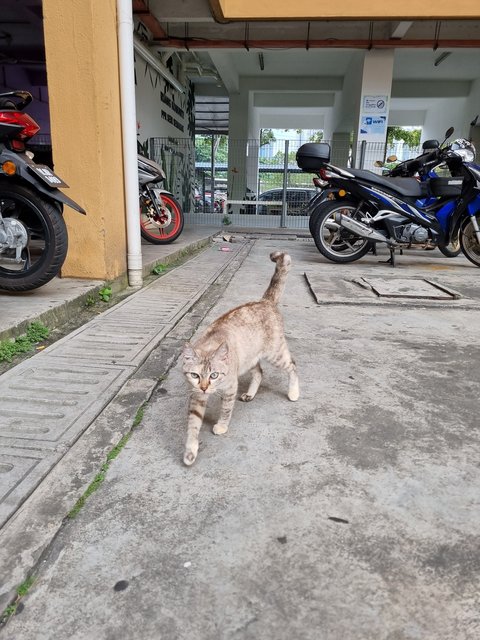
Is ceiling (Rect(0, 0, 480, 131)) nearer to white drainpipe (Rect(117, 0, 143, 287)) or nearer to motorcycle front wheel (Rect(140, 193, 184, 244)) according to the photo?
motorcycle front wheel (Rect(140, 193, 184, 244))

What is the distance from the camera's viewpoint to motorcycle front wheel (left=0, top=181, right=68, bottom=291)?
342 centimetres

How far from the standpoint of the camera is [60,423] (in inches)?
79.0

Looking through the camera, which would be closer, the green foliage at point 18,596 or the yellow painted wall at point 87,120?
the green foliage at point 18,596

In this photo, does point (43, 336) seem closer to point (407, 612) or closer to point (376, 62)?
point (407, 612)

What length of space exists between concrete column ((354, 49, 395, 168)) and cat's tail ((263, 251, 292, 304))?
9215 mm

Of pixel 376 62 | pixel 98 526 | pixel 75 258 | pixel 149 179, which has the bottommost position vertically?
pixel 98 526

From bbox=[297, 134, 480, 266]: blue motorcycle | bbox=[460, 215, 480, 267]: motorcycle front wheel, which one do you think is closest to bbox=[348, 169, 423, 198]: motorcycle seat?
bbox=[297, 134, 480, 266]: blue motorcycle

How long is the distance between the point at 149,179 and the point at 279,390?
182 inches

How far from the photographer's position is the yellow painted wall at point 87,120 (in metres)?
3.85

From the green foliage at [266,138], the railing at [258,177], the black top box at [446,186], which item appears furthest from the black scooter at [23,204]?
the green foliage at [266,138]

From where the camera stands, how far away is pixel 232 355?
79.5 inches

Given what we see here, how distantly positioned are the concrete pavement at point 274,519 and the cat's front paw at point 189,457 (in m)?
0.03

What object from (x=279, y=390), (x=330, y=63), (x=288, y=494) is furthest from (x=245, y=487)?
(x=330, y=63)

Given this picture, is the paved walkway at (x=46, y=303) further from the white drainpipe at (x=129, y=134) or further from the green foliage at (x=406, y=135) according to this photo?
the green foliage at (x=406, y=135)
